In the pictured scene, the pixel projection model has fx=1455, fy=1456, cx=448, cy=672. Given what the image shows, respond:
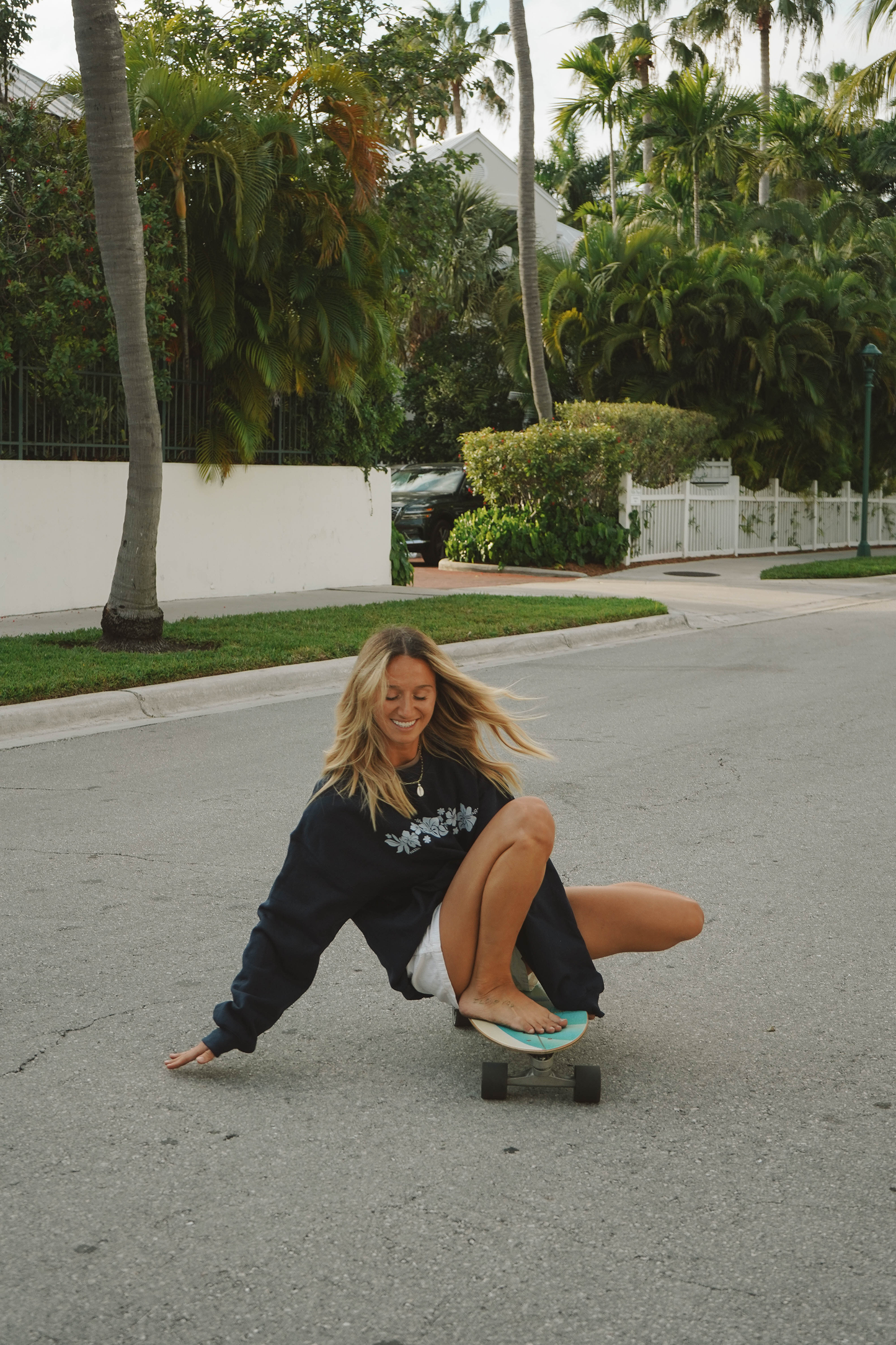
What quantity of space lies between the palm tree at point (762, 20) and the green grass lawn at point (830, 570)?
2477 cm

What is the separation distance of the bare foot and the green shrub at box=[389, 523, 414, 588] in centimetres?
1504

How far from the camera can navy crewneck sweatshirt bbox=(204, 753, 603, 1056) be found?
3693 mm

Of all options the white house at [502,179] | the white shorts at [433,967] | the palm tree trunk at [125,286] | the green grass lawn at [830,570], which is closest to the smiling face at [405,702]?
the white shorts at [433,967]

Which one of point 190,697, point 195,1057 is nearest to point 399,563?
point 190,697

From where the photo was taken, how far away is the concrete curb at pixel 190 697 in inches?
350

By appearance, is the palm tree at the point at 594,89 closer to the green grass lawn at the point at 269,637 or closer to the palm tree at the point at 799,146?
the palm tree at the point at 799,146

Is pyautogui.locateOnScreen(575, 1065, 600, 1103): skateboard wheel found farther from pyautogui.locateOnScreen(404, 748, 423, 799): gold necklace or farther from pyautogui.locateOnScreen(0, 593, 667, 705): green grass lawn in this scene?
pyautogui.locateOnScreen(0, 593, 667, 705): green grass lawn

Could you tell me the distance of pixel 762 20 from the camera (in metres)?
47.1

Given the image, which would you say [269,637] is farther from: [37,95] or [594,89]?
[594,89]

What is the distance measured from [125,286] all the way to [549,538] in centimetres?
1194

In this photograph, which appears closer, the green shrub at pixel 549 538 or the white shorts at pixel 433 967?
the white shorts at pixel 433 967

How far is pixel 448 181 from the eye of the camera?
19469mm

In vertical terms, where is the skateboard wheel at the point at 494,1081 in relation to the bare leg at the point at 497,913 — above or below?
below

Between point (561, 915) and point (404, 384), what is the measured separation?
31.2m
